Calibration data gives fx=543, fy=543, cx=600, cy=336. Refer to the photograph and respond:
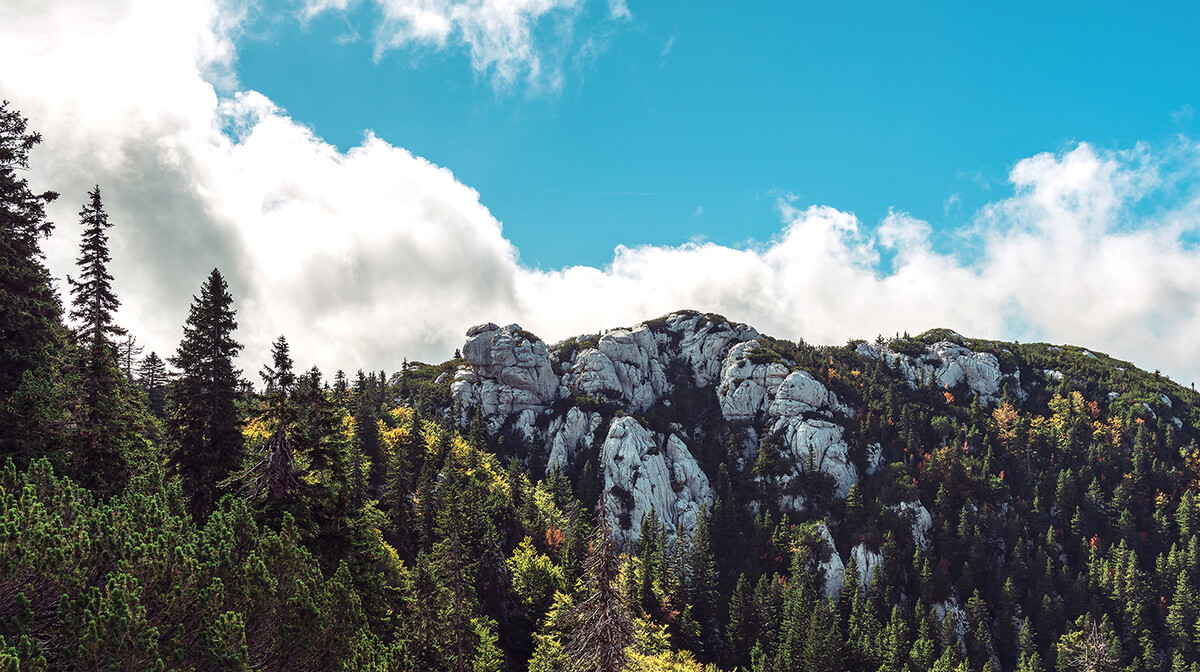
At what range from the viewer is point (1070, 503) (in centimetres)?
10250

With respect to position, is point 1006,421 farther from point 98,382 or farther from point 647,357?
point 98,382

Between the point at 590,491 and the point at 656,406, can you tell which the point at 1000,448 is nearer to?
the point at 656,406

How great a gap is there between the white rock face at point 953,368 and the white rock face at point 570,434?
3290 inches

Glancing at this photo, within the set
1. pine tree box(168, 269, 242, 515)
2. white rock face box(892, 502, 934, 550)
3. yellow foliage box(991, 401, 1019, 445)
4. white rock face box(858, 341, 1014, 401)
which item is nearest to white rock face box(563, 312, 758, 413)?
white rock face box(858, 341, 1014, 401)

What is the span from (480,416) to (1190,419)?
16421 centimetres

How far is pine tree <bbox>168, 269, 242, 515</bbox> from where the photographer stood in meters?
24.8

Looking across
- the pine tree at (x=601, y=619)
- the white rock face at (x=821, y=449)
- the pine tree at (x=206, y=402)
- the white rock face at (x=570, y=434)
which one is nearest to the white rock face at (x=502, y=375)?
the white rock face at (x=570, y=434)

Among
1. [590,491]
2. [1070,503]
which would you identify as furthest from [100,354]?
[1070,503]

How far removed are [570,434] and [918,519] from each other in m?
69.3

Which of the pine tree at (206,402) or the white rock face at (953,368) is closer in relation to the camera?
the pine tree at (206,402)

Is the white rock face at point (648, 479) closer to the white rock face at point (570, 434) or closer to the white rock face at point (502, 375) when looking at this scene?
the white rock face at point (570, 434)

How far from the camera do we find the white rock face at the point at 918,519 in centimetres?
9675

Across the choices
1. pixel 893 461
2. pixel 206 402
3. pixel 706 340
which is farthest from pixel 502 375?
pixel 206 402

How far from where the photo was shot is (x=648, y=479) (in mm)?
109250
